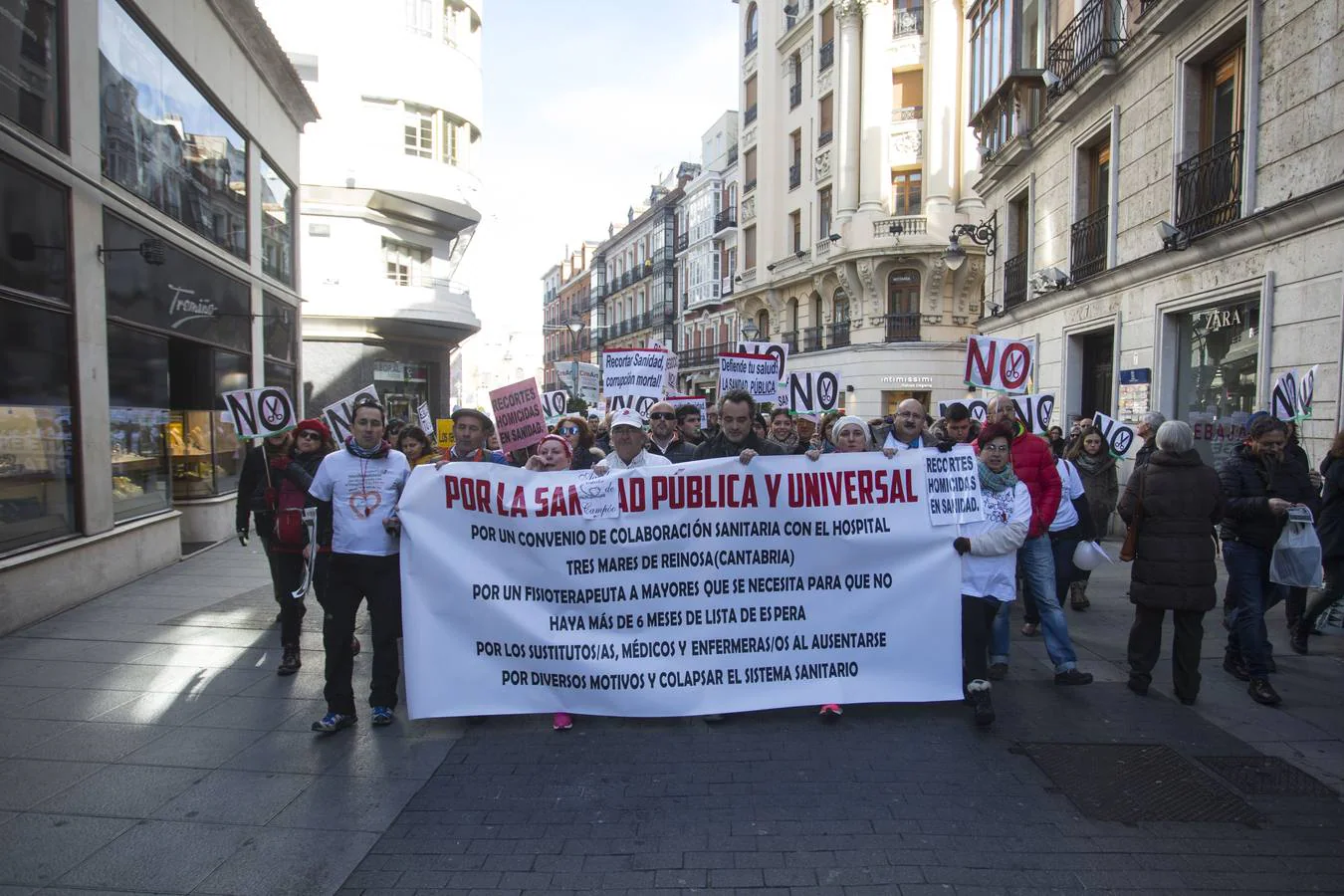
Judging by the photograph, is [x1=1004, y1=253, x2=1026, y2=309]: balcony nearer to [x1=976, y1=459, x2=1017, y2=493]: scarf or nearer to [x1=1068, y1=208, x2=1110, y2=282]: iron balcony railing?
[x1=1068, y1=208, x2=1110, y2=282]: iron balcony railing

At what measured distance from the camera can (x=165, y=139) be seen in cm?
1103

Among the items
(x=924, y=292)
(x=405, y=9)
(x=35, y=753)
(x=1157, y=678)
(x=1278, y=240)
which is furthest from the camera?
(x=924, y=292)

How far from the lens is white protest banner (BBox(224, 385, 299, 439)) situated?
802 centimetres

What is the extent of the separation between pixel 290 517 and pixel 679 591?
291 cm

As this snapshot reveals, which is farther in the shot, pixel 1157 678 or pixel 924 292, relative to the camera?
pixel 924 292

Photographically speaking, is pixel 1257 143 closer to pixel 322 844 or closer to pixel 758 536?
pixel 758 536

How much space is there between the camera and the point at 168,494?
10.8 metres

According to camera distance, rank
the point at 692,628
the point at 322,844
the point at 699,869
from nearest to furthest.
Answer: the point at 699,869
the point at 322,844
the point at 692,628

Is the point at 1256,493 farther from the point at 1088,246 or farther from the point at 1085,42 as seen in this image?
the point at 1085,42

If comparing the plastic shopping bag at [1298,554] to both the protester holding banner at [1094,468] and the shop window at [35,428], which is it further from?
the shop window at [35,428]

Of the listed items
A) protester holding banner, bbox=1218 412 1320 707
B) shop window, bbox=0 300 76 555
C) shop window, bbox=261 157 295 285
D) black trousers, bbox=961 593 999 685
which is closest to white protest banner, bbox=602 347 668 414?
black trousers, bbox=961 593 999 685

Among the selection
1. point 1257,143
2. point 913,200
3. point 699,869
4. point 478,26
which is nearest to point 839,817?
point 699,869

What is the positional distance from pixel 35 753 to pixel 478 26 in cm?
2788

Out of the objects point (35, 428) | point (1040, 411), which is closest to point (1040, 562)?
point (1040, 411)
